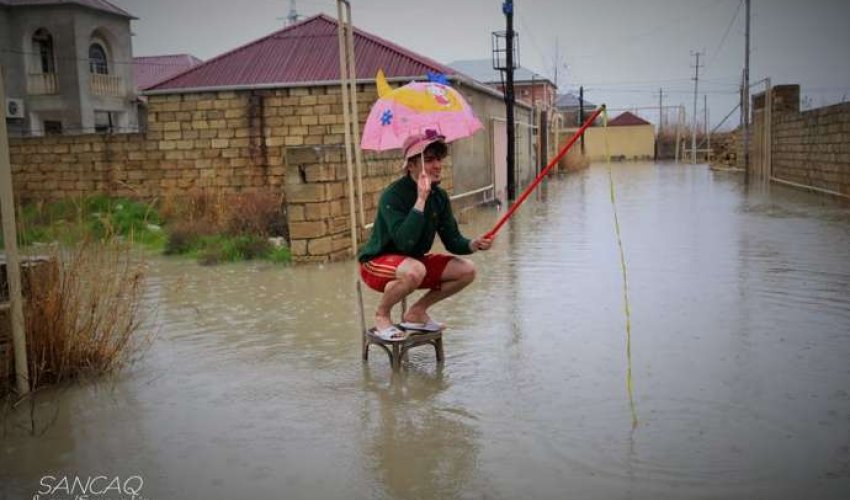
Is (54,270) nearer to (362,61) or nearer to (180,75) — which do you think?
(362,61)

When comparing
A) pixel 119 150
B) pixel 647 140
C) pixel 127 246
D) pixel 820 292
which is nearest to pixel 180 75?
pixel 119 150

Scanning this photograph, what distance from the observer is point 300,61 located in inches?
722

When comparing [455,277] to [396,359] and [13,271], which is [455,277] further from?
[13,271]

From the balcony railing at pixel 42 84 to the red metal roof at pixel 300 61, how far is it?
13.5 metres

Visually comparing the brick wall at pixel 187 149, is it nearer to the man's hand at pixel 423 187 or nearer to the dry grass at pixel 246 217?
the dry grass at pixel 246 217

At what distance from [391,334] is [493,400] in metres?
0.87

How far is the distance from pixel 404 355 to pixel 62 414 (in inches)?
83.9

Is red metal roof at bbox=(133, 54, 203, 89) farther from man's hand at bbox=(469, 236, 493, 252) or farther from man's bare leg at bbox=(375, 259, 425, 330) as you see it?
man's hand at bbox=(469, 236, 493, 252)

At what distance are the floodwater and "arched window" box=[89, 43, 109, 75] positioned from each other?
2646 centimetres

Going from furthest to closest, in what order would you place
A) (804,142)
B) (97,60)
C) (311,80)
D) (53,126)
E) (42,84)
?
(97,60), (53,126), (42,84), (804,142), (311,80)

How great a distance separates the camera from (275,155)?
699 inches

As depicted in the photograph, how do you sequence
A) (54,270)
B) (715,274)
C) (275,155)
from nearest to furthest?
1. (54,270)
2. (715,274)
3. (275,155)

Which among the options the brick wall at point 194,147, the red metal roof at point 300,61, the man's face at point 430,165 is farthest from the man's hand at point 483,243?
the brick wall at point 194,147

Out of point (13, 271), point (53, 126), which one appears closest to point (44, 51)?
point (53, 126)
